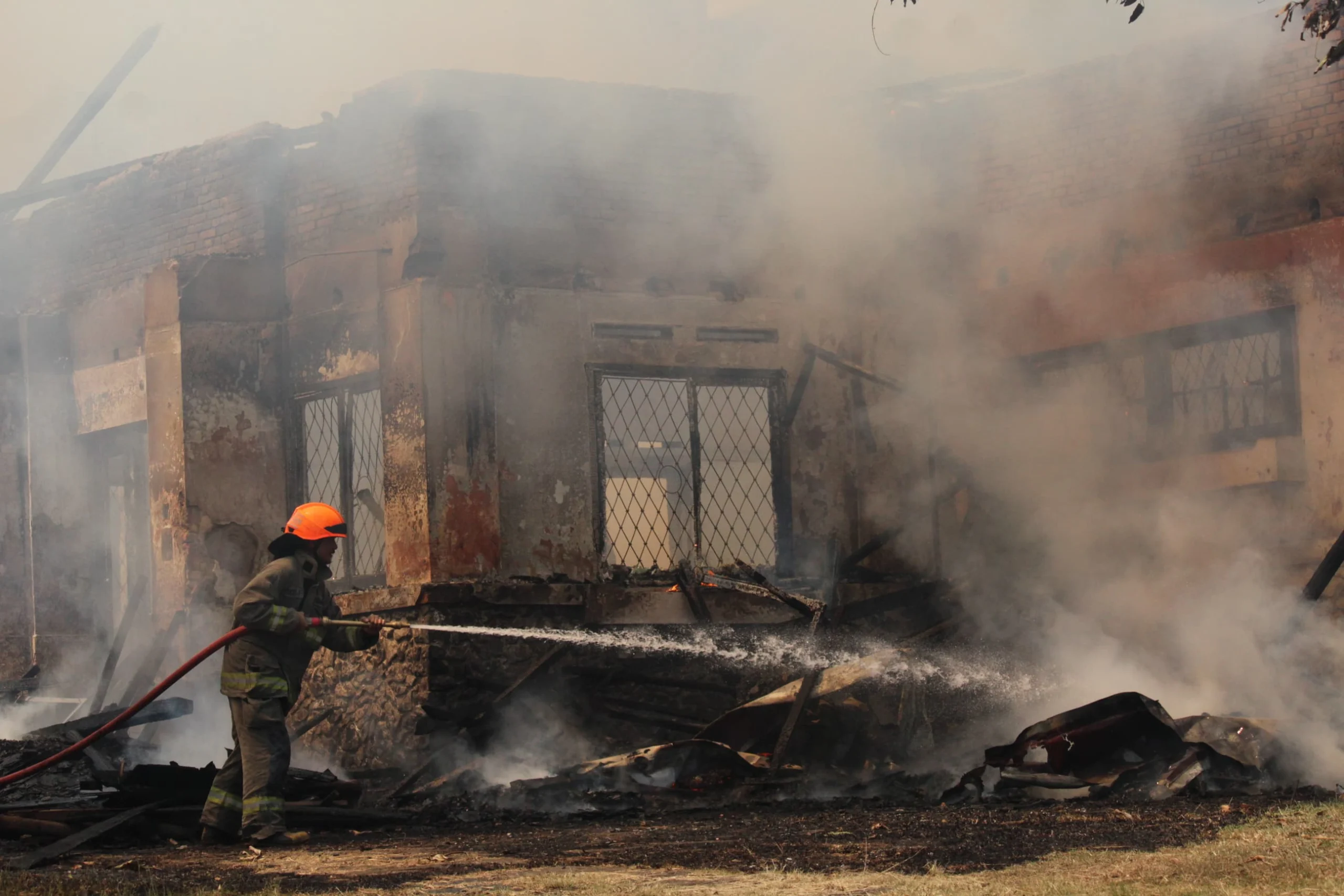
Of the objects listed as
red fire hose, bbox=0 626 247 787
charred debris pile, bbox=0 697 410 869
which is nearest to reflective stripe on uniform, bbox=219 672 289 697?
red fire hose, bbox=0 626 247 787

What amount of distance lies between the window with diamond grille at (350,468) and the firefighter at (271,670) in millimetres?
3170

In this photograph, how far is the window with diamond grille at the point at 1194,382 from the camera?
36.7 ft

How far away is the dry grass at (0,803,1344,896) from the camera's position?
531 centimetres

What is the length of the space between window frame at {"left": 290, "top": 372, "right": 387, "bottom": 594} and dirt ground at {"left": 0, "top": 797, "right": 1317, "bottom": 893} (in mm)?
4028

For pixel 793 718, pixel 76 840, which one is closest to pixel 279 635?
pixel 76 840

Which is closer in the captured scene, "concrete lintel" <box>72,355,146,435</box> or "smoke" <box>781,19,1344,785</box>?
"smoke" <box>781,19,1344,785</box>

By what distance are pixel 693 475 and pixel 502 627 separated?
2.06 metres

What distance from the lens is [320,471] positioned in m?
12.6

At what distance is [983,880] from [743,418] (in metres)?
7.12

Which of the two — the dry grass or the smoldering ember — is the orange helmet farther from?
the dry grass

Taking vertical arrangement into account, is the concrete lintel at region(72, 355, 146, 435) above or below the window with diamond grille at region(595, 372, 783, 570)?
above

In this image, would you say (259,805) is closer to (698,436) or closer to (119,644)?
(698,436)

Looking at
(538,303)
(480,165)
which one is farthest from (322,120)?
(538,303)

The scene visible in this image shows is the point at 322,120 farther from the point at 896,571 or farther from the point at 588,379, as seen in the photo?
the point at 896,571
